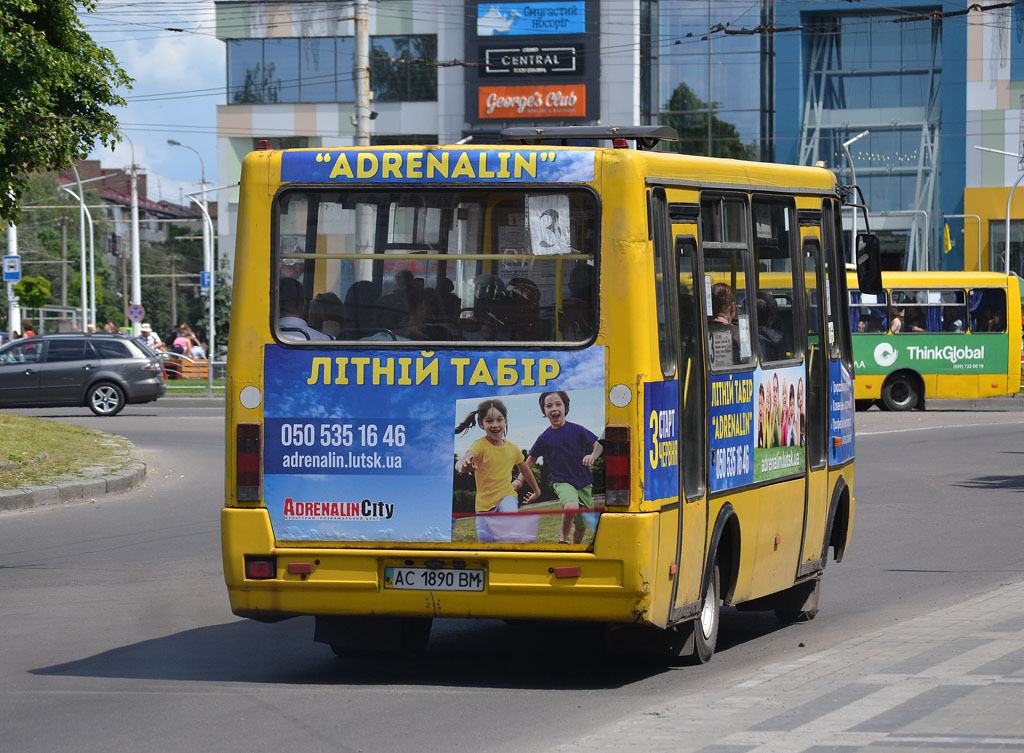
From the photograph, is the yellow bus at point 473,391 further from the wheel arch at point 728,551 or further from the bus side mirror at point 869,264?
the bus side mirror at point 869,264

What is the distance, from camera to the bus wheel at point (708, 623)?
8047 mm

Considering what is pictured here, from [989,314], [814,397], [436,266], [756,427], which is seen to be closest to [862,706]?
[756,427]

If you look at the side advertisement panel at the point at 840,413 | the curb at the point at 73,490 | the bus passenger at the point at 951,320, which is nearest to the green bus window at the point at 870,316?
the bus passenger at the point at 951,320

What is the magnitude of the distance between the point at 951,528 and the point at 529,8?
5573 centimetres

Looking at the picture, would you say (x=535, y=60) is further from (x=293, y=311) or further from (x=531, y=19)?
(x=293, y=311)

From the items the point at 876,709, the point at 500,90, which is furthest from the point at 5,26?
the point at 500,90

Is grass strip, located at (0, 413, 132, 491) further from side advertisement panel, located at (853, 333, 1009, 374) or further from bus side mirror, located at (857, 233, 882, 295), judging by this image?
side advertisement panel, located at (853, 333, 1009, 374)

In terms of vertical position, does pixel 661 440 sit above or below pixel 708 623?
above

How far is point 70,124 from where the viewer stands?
18.4 meters

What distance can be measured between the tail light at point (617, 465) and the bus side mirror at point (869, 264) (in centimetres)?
386

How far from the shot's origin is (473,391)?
735 cm

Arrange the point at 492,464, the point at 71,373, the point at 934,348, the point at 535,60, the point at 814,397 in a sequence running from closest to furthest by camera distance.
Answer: the point at 492,464
the point at 814,397
the point at 71,373
the point at 934,348
the point at 535,60

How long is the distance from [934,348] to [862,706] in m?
30.6

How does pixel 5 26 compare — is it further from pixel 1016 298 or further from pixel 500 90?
pixel 500 90
